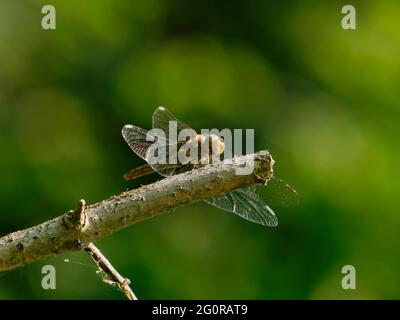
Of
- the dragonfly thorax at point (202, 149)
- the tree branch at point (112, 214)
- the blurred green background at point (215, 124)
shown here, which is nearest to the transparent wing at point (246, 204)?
the dragonfly thorax at point (202, 149)

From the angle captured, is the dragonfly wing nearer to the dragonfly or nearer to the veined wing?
the veined wing

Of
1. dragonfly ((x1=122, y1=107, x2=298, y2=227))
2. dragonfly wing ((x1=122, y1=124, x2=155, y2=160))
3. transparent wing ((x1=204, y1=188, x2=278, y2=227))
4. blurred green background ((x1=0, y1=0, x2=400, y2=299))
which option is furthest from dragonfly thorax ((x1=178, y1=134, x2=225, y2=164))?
blurred green background ((x1=0, y1=0, x2=400, y2=299))

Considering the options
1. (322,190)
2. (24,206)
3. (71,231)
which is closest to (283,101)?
(322,190)

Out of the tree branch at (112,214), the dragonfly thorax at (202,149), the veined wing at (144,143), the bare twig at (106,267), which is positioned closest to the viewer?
the tree branch at (112,214)

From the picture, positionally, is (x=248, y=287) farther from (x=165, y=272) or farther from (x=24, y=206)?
(x=24, y=206)

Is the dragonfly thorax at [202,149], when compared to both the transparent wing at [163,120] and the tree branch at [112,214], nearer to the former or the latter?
the transparent wing at [163,120]

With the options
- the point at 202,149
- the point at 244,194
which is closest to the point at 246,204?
the point at 244,194

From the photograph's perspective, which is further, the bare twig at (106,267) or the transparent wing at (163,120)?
the transparent wing at (163,120)
